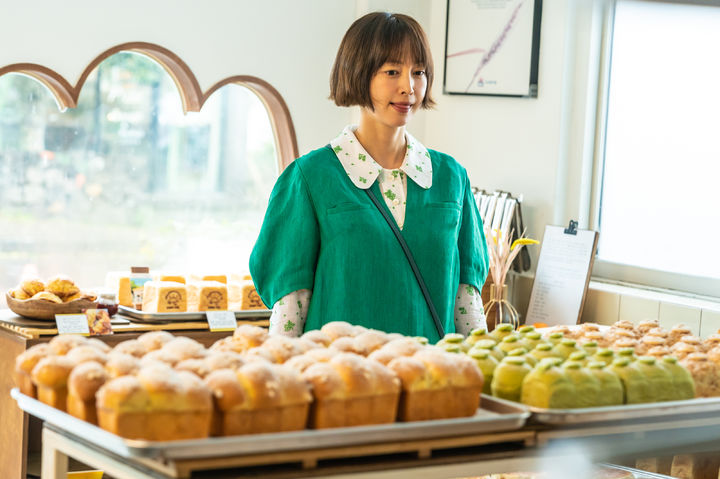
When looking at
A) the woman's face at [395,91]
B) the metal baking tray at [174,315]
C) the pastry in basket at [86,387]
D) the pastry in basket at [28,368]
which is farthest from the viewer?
the metal baking tray at [174,315]

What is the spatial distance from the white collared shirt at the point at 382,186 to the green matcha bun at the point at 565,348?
0.62m

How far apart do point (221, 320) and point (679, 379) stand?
2.46m

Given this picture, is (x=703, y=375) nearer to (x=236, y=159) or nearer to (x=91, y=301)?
(x=91, y=301)

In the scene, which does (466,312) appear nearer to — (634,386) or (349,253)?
(349,253)

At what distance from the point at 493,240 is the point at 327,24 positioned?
52.9 inches

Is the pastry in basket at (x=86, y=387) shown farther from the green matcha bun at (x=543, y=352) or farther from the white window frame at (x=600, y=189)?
the white window frame at (x=600, y=189)

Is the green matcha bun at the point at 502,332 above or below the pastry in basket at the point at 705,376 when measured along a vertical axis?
above

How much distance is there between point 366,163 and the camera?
2.29 meters

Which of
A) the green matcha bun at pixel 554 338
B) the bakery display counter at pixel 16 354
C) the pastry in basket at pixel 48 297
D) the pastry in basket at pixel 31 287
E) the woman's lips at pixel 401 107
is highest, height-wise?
the woman's lips at pixel 401 107

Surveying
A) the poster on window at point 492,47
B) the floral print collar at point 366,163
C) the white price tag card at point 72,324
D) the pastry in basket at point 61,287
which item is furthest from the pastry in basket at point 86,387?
the poster on window at point 492,47

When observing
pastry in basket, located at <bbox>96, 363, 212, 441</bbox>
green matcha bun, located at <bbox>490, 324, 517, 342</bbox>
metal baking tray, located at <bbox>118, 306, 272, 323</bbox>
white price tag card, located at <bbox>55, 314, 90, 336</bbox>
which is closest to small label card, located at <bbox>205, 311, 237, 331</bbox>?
metal baking tray, located at <bbox>118, 306, 272, 323</bbox>

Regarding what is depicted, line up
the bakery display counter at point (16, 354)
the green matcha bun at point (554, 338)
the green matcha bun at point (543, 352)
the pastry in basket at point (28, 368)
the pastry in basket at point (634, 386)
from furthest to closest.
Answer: the bakery display counter at point (16, 354) < the green matcha bun at point (554, 338) < the green matcha bun at point (543, 352) < the pastry in basket at point (634, 386) < the pastry in basket at point (28, 368)

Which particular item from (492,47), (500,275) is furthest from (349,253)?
(492,47)

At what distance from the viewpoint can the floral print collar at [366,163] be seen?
228 centimetres
